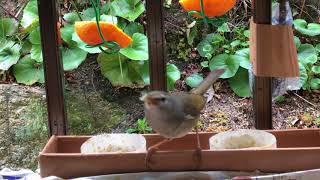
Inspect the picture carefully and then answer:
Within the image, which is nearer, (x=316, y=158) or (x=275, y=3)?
(x=316, y=158)

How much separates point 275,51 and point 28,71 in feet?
3.37

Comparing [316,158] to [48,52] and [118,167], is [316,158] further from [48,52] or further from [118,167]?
[48,52]

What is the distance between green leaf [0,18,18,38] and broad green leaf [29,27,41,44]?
0.35 feet

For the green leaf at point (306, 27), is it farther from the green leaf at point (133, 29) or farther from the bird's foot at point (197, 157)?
the bird's foot at point (197, 157)

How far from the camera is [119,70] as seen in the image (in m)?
1.76

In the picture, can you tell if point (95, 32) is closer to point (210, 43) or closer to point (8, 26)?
point (210, 43)

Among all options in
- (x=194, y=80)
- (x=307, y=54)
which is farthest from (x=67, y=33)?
(x=307, y=54)

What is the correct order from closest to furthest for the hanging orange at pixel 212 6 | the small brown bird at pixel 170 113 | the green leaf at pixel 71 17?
the small brown bird at pixel 170 113, the hanging orange at pixel 212 6, the green leaf at pixel 71 17

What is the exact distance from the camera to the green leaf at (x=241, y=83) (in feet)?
5.98

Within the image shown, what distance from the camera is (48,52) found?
1.32m

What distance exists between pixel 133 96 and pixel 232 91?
0.35 m

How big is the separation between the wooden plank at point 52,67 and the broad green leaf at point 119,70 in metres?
0.39

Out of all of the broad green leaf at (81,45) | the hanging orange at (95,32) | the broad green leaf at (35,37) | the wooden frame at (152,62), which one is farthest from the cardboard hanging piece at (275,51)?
the broad green leaf at (35,37)

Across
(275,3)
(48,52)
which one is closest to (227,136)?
(275,3)
